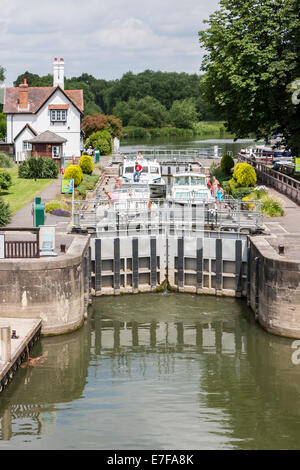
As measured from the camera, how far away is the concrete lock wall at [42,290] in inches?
942

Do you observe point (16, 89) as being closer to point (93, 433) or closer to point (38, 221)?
point (38, 221)

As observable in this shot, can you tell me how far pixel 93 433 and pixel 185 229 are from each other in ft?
44.3

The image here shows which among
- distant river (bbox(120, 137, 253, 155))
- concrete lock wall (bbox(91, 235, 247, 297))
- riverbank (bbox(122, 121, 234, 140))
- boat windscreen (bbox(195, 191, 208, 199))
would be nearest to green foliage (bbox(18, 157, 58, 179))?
boat windscreen (bbox(195, 191, 208, 199))

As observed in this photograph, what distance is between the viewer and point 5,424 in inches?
750

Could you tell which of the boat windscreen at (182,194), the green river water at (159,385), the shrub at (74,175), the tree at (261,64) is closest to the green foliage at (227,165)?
the tree at (261,64)

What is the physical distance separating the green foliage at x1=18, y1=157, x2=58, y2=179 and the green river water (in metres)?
24.4

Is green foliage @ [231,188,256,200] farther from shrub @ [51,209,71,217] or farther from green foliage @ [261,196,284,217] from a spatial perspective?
shrub @ [51,209,71,217]

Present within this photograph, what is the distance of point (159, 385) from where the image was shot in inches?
850

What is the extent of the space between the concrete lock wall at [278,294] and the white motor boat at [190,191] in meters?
9.39

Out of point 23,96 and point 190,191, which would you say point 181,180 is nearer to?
point 190,191

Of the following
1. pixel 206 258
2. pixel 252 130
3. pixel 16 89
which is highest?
pixel 16 89

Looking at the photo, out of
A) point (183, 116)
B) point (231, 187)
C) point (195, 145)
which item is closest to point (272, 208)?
point (231, 187)
